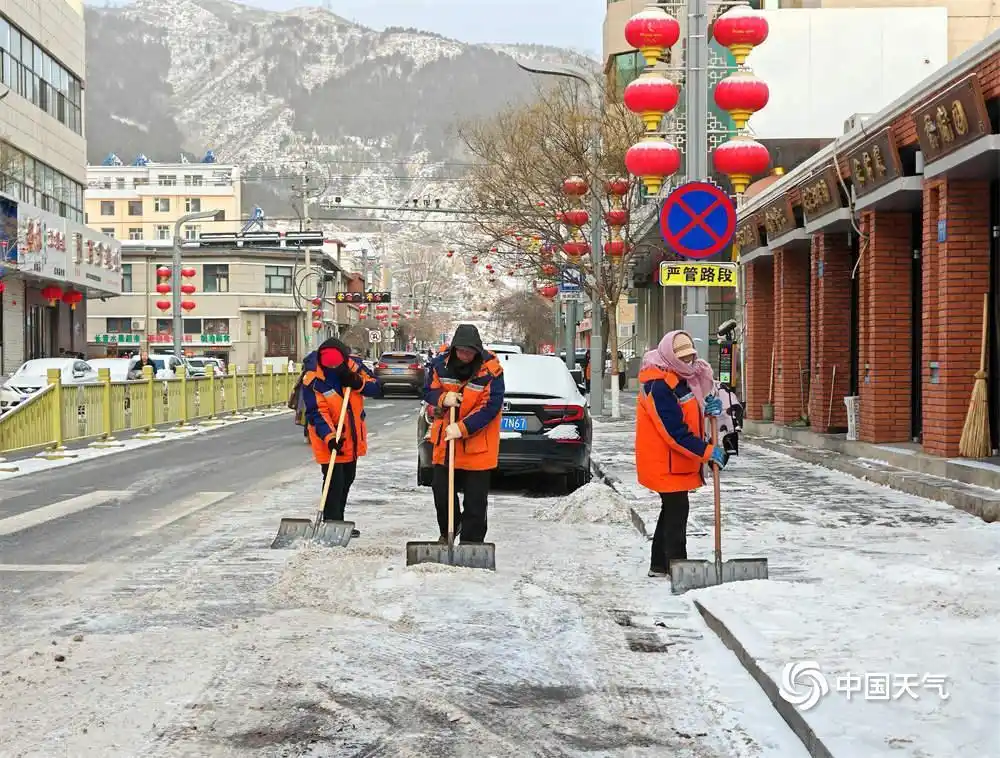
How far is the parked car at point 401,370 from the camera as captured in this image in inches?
1711

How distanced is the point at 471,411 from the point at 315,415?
197 cm

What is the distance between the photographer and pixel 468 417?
8875mm

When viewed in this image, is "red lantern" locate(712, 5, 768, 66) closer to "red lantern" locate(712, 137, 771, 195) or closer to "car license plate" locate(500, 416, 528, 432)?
"red lantern" locate(712, 137, 771, 195)

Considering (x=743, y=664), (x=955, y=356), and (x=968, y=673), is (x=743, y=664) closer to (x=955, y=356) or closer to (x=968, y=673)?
(x=968, y=673)

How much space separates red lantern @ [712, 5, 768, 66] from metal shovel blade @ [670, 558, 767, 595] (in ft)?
21.4

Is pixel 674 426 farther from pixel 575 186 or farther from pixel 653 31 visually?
pixel 575 186

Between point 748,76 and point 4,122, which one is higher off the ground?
point 4,122

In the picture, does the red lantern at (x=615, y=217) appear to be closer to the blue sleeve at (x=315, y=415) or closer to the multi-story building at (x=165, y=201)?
the blue sleeve at (x=315, y=415)

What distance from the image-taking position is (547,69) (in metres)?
25.5

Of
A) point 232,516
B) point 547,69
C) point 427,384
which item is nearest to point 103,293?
point 547,69

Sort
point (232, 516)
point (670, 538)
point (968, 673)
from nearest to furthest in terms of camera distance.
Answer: point (968, 673) < point (670, 538) < point (232, 516)

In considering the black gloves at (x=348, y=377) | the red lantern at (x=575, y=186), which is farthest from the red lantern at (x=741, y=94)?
the red lantern at (x=575, y=186)

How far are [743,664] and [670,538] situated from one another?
8.30 ft

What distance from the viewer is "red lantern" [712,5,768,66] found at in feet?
42.7
